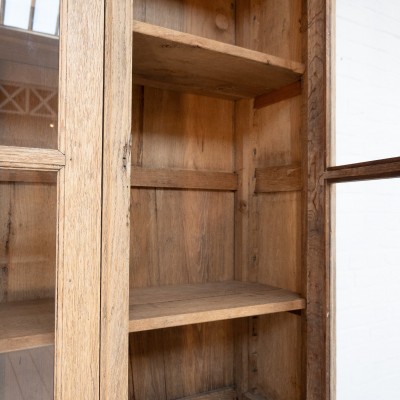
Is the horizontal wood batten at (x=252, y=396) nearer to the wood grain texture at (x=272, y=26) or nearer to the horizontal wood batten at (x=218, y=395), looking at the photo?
the horizontal wood batten at (x=218, y=395)

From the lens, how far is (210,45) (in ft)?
3.16

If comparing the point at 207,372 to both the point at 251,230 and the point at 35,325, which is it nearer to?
the point at 251,230

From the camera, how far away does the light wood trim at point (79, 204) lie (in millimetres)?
767

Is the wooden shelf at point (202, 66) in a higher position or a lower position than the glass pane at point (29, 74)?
higher

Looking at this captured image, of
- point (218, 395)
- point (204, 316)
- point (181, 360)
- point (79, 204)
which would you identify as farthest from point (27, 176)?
point (218, 395)

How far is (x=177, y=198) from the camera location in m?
1.31

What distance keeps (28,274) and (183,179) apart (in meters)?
0.63

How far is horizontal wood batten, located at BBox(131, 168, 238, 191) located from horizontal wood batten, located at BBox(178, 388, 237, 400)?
692mm

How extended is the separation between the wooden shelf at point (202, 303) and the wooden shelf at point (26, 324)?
17 cm
